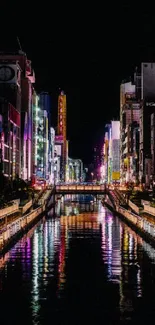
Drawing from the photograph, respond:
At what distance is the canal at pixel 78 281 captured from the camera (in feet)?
88.3

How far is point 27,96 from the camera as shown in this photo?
656 ft

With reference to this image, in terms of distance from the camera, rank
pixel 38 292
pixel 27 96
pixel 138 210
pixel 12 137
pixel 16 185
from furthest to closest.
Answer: pixel 27 96 < pixel 12 137 < pixel 16 185 < pixel 138 210 < pixel 38 292

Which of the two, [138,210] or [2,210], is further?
[138,210]

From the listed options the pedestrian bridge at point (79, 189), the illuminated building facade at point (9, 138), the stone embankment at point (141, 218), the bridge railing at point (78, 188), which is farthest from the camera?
the illuminated building facade at point (9, 138)

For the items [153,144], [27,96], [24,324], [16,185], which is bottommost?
[24,324]

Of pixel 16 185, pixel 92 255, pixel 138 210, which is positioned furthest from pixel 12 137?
pixel 92 255

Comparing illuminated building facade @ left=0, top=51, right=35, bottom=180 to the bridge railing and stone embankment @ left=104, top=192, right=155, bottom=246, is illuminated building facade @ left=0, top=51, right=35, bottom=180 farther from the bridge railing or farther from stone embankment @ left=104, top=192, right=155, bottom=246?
stone embankment @ left=104, top=192, right=155, bottom=246

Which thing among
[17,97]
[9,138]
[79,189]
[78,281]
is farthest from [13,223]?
[17,97]

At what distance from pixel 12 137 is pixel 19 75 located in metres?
32.4

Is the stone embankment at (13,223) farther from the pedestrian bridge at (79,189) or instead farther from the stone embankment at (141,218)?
the pedestrian bridge at (79,189)

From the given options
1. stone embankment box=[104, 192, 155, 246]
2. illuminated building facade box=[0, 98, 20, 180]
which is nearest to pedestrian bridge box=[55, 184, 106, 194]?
illuminated building facade box=[0, 98, 20, 180]

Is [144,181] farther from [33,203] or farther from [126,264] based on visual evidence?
[126,264]

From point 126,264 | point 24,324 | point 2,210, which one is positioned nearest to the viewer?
point 24,324

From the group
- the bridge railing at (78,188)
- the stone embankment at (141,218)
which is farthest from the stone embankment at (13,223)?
the bridge railing at (78,188)
